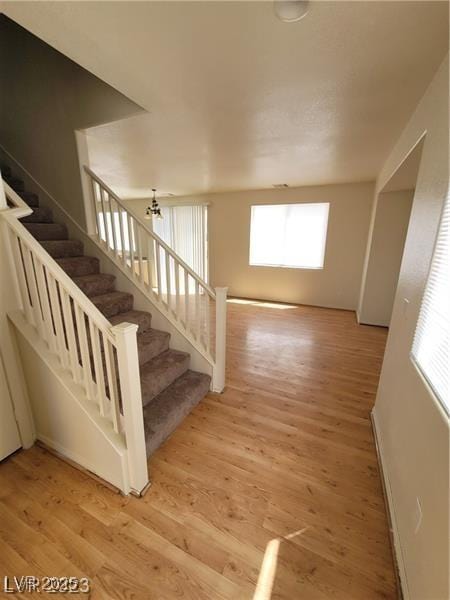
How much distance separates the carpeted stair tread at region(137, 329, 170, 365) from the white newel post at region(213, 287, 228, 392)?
1.78 feet

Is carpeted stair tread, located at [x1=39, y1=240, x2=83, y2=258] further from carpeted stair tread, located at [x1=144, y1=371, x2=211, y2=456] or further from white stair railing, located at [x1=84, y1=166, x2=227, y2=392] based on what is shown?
carpeted stair tread, located at [x1=144, y1=371, x2=211, y2=456]

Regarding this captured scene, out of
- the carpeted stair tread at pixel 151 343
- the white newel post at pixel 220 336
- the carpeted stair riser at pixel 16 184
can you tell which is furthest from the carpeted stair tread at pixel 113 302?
the carpeted stair riser at pixel 16 184

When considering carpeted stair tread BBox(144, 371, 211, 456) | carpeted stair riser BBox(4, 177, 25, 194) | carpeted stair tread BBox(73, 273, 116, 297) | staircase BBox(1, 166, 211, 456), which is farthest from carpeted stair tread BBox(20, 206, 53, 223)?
carpeted stair tread BBox(144, 371, 211, 456)

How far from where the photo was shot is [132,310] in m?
2.55

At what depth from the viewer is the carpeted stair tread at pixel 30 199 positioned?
110 inches

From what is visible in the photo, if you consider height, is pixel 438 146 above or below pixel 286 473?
above

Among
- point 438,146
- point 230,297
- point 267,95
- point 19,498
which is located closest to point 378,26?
point 438,146

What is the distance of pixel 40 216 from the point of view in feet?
8.96

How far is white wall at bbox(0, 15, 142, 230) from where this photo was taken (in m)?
2.29

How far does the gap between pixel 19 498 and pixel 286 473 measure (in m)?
1.60

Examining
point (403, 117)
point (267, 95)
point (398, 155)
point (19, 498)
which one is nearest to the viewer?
point (19, 498)

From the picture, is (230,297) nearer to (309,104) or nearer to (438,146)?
(309,104)

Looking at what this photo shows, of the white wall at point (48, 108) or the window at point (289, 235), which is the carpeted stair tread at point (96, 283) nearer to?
the white wall at point (48, 108)

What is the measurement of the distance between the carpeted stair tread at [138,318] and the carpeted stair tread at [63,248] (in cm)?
90
